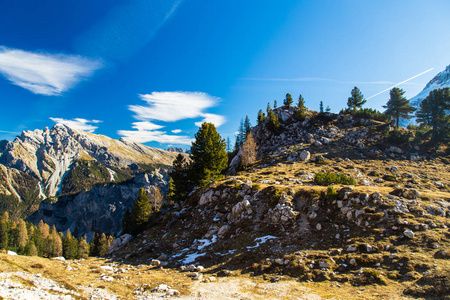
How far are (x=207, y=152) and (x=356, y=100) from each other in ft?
261

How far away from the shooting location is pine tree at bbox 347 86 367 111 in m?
80.9

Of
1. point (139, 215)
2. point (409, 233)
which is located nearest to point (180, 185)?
point (139, 215)

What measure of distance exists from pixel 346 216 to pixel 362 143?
52.8 meters

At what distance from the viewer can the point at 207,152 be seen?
1433 inches

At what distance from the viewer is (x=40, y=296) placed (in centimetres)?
890

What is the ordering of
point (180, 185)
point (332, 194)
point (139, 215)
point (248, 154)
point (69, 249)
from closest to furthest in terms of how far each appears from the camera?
point (332, 194) < point (139, 215) < point (180, 185) < point (248, 154) < point (69, 249)

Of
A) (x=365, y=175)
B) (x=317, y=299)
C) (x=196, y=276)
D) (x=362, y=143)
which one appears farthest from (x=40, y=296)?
(x=362, y=143)

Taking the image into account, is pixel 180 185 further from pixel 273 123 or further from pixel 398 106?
pixel 398 106

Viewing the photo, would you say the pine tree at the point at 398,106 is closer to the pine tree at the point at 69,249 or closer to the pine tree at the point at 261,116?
the pine tree at the point at 261,116

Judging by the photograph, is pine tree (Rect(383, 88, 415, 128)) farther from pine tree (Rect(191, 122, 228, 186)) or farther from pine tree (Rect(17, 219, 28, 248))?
pine tree (Rect(17, 219, 28, 248))

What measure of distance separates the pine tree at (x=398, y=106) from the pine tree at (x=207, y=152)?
6908 cm

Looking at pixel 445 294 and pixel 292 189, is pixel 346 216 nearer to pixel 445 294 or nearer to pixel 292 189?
pixel 292 189

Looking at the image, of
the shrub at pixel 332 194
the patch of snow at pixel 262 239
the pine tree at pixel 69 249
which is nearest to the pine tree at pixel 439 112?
the shrub at pixel 332 194

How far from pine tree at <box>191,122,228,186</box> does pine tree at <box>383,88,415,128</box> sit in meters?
69.1
